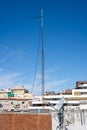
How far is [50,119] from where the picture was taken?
19484mm

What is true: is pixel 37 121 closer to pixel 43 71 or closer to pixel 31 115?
pixel 31 115

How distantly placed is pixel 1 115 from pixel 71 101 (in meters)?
30.3

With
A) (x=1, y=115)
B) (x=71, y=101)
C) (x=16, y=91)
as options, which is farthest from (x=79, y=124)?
(x=16, y=91)

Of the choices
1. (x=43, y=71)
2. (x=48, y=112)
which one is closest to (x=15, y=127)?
(x=48, y=112)

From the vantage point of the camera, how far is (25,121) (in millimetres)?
19453

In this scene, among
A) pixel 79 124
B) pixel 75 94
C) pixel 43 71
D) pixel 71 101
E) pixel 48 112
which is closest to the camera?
pixel 79 124

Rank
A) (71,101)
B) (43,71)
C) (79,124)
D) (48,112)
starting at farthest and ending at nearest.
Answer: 1. (71,101)
2. (43,71)
3. (48,112)
4. (79,124)

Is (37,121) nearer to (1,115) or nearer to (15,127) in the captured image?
(15,127)

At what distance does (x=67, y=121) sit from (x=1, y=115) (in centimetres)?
568

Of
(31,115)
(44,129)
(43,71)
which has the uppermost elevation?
(43,71)

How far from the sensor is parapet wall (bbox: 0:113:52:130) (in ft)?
63.4

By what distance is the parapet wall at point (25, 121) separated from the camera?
19312mm

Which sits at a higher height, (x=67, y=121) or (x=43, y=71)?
(x=43, y=71)

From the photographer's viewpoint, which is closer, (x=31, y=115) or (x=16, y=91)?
(x=31, y=115)
